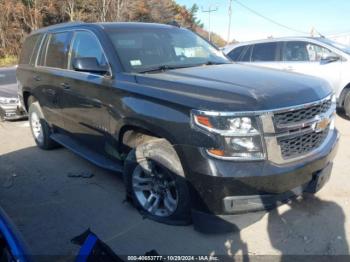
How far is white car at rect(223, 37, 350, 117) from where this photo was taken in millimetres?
7406

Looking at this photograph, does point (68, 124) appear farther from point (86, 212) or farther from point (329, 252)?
point (329, 252)

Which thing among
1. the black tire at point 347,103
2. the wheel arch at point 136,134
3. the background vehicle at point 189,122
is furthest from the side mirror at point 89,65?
the black tire at point 347,103

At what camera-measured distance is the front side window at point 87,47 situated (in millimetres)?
4008

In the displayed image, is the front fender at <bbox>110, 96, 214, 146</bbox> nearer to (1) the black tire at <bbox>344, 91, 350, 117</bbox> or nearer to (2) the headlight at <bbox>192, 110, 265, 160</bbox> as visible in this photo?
(2) the headlight at <bbox>192, 110, 265, 160</bbox>

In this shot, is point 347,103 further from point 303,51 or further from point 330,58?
point 303,51

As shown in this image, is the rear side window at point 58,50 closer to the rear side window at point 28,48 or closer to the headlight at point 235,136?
the rear side window at point 28,48

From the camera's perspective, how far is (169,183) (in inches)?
133

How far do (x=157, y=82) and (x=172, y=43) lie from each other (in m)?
1.19

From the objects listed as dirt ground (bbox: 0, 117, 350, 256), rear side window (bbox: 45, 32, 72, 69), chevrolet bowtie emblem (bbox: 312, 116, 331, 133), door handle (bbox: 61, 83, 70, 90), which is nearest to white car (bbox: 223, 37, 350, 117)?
dirt ground (bbox: 0, 117, 350, 256)

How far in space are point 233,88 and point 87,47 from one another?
213 centimetres

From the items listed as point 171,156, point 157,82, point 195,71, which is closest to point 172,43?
point 195,71

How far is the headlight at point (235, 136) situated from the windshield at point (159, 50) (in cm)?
131

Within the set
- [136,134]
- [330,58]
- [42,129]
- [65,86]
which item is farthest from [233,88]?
[330,58]

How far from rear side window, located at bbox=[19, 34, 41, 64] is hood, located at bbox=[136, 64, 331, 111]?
329 centimetres
